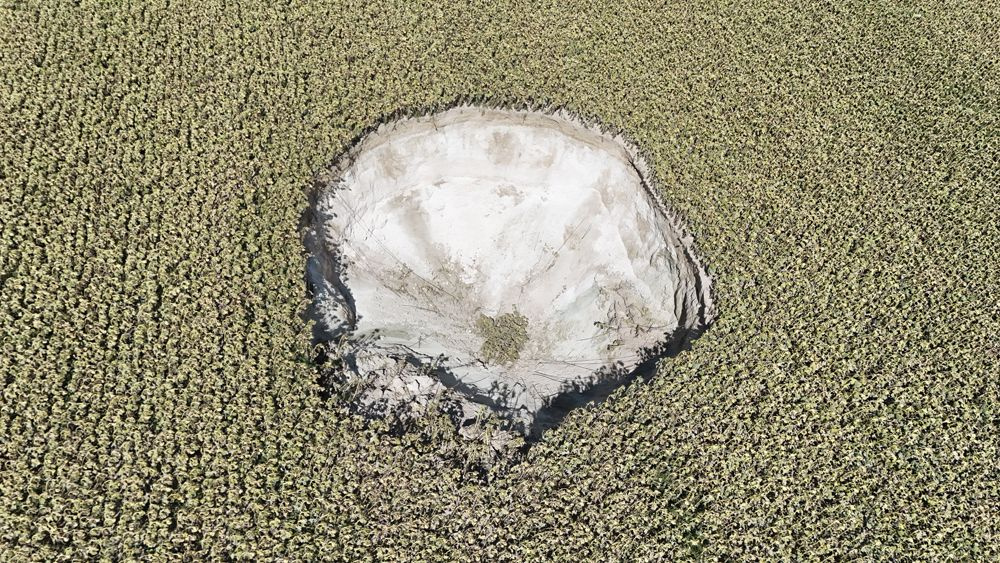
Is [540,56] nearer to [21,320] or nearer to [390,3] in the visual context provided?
[390,3]

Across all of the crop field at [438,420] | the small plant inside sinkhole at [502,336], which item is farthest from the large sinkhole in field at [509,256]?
the crop field at [438,420]

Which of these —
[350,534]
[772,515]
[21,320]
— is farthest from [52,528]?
[772,515]

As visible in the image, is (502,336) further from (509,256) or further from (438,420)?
(438,420)

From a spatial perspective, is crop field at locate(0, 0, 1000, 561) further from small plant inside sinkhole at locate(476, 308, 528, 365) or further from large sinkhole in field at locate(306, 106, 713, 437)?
small plant inside sinkhole at locate(476, 308, 528, 365)

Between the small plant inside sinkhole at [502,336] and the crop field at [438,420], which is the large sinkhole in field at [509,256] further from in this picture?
the crop field at [438,420]

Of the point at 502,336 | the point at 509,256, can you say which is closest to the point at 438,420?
the point at 502,336

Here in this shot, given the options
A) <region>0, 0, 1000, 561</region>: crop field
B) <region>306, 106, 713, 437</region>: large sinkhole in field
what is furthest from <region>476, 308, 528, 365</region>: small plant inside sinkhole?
<region>0, 0, 1000, 561</region>: crop field
